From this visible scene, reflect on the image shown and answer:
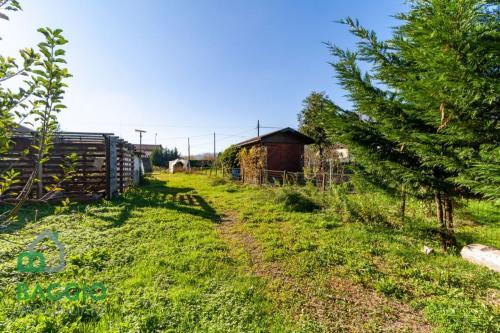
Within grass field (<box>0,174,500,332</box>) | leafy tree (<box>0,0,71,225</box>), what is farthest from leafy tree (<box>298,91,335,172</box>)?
leafy tree (<box>0,0,71,225</box>)

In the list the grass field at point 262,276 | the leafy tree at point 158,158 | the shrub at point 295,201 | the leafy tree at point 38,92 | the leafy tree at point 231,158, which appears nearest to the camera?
the leafy tree at point 38,92

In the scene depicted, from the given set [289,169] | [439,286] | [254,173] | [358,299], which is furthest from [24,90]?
[289,169]

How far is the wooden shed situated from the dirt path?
10678mm

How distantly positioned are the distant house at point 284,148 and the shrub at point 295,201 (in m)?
5.68

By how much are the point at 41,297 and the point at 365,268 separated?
4.13 meters

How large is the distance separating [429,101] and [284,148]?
1240 cm

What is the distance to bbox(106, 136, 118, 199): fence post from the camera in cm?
855

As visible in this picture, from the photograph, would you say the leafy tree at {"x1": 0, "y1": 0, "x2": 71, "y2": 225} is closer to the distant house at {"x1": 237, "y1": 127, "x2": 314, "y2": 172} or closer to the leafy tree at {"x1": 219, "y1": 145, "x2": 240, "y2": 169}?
the distant house at {"x1": 237, "y1": 127, "x2": 314, "y2": 172}

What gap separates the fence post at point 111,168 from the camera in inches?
336

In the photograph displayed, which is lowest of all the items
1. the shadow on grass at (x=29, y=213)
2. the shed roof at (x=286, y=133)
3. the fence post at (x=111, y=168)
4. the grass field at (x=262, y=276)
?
the grass field at (x=262, y=276)

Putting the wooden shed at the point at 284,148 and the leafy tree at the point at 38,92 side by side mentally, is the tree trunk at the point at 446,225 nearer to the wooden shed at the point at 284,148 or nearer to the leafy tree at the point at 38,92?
the leafy tree at the point at 38,92

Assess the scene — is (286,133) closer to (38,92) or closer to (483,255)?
(483,255)

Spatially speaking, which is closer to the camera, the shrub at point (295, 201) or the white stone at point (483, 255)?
the white stone at point (483, 255)

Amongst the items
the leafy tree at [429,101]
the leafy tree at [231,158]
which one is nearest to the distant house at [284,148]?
the leafy tree at [231,158]
